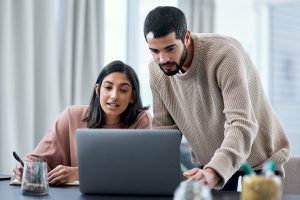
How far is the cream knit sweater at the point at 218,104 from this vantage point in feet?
5.28

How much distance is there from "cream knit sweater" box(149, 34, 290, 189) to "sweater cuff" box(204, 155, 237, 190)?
0.10 m

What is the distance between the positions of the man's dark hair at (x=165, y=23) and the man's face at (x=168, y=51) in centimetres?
2

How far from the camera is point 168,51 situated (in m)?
1.62

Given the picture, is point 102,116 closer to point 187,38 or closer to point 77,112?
point 77,112

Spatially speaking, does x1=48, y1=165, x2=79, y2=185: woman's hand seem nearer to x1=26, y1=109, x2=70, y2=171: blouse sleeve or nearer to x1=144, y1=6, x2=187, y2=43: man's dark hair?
x1=26, y1=109, x2=70, y2=171: blouse sleeve

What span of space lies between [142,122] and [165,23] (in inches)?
32.3

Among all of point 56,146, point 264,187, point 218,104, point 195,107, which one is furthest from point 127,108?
point 264,187

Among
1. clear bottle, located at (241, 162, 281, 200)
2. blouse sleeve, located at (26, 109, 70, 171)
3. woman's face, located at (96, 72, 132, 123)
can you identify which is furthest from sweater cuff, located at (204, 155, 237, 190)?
blouse sleeve, located at (26, 109, 70, 171)

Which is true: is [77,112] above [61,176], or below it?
above

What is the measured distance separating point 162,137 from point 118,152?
0.14 meters

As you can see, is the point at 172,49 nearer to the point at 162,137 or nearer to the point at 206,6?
the point at 162,137

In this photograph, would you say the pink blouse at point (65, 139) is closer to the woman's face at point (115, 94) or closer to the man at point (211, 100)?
the woman's face at point (115, 94)

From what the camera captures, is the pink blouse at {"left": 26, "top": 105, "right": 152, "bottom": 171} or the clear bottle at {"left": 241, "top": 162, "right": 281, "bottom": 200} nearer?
the clear bottle at {"left": 241, "top": 162, "right": 281, "bottom": 200}

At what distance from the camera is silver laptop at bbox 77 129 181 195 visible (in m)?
1.41
